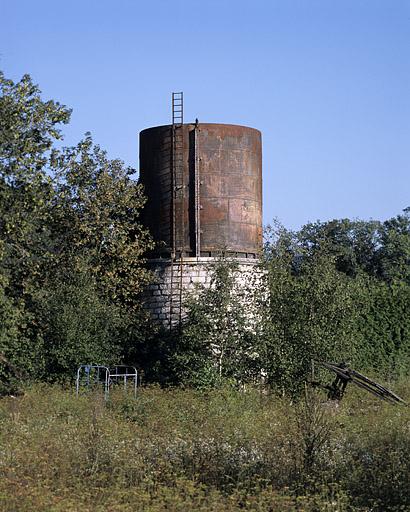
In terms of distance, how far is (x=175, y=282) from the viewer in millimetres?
30266

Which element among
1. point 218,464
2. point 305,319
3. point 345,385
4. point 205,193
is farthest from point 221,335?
point 218,464

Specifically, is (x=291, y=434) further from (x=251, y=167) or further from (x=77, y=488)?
(x=251, y=167)

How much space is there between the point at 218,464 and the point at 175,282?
1616cm

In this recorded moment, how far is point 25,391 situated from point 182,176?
922cm

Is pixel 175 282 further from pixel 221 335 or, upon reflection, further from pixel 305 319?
pixel 305 319

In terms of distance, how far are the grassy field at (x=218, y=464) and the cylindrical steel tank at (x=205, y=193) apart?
41.8 feet

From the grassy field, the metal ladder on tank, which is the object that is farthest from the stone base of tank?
the grassy field

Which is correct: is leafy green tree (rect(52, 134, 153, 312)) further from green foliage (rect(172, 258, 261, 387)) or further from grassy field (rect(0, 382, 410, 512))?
grassy field (rect(0, 382, 410, 512))

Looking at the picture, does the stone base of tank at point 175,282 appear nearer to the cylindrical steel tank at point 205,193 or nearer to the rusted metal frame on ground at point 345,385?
the cylindrical steel tank at point 205,193

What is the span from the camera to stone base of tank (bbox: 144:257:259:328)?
2983 centimetres

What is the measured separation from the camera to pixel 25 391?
81.9 ft

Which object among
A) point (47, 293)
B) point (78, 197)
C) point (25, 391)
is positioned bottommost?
point (25, 391)

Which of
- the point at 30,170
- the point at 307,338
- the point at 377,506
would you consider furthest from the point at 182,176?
the point at 377,506

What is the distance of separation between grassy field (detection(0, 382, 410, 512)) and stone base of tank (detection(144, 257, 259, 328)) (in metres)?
11.6
